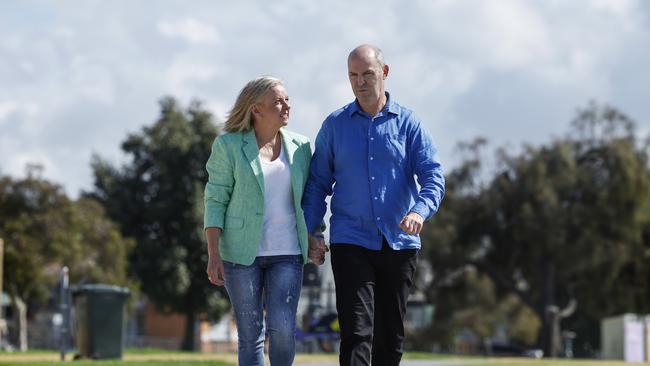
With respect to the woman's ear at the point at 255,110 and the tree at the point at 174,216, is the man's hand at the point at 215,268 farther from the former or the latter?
the tree at the point at 174,216

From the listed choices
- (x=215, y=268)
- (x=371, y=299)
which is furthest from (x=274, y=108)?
(x=371, y=299)

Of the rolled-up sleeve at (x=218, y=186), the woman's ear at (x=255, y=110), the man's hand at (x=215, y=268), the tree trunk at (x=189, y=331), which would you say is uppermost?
the woman's ear at (x=255, y=110)

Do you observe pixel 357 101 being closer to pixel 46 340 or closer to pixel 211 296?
pixel 211 296

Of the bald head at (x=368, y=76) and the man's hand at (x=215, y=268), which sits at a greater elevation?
the bald head at (x=368, y=76)

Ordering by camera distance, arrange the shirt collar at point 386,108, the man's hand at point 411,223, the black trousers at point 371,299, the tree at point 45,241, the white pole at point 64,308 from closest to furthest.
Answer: the man's hand at point 411,223 < the black trousers at point 371,299 < the shirt collar at point 386,108 < the white pole at point 64,308 < the tree at point 45,241

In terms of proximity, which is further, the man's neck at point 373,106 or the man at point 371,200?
the man's neck at point 373,106

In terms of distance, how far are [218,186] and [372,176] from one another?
806mm

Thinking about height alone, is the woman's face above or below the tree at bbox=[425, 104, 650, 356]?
below

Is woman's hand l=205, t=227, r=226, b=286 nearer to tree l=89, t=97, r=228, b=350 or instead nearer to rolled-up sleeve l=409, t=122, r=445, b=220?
rolled-up sleeve l=409, t=122, r=445, b=220

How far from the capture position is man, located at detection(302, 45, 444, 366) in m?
6.50

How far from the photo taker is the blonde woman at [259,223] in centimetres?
650

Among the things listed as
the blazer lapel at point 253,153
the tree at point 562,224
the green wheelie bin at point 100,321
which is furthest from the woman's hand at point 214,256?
the tree at point 562,224

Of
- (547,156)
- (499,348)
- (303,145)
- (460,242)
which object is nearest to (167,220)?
(460,242)

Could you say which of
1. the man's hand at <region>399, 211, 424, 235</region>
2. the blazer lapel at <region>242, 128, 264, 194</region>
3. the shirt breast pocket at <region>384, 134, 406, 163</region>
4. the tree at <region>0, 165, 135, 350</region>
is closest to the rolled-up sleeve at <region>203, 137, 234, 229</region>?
the blazer lapel at <region>242, 128, 264, 194</region>
